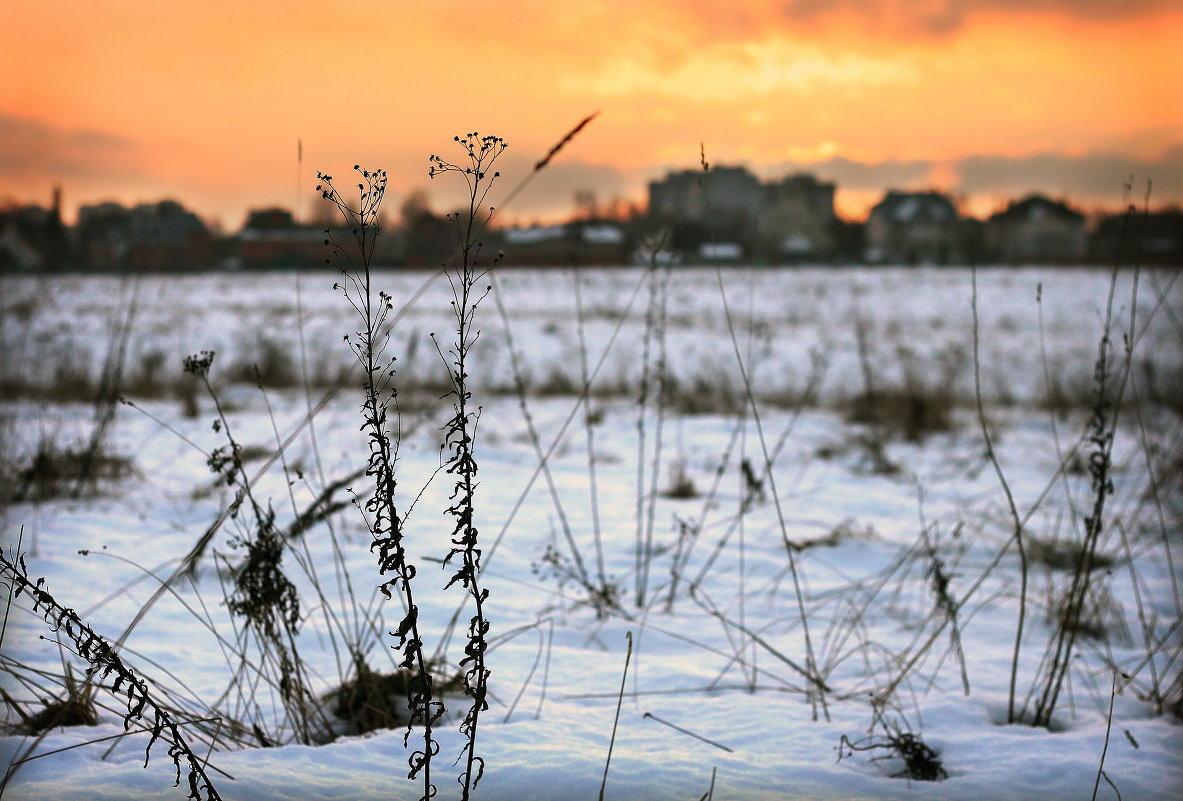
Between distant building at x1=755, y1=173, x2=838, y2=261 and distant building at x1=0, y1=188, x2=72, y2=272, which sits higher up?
distant building at x1=755, y1=173, x2=838, y2=261

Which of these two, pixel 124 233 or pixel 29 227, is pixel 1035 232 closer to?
pixel 124 233

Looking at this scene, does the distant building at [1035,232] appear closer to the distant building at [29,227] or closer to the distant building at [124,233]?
the distant building at [124,233]

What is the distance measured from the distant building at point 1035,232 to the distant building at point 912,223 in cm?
333

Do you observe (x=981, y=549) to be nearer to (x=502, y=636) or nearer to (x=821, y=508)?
(x=821, y=508)

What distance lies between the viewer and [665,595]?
9.64 feet

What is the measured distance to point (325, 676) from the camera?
2.18 metres

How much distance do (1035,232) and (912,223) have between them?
443 inches

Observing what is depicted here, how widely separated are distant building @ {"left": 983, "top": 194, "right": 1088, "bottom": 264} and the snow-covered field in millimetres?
41836

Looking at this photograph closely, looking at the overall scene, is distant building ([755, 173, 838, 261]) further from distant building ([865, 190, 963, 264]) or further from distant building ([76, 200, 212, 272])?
distant building ([76, 200, 212, 272])

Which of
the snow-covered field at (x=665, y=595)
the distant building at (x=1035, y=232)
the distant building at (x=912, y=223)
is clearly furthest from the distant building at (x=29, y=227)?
the distant building at (x=912, y=223)

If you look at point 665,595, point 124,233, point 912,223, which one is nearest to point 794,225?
point 912,223

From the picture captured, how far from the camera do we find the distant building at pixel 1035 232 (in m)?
→ 43.8

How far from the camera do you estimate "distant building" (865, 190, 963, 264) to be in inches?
2140

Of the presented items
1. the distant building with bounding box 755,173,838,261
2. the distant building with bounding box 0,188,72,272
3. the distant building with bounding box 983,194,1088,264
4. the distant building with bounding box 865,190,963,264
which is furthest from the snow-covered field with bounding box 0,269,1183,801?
the distant building with bounding box 865,190,963,264
